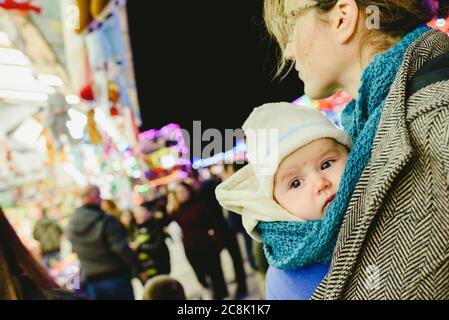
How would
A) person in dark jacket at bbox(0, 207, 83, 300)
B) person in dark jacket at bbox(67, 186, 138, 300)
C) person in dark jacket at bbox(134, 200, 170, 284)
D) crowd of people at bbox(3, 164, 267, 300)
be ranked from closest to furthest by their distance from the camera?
person in dark jacket at bbox(0, 207, 83, 300), crowd of people at bbox(3, 164, 267, 300), person in dark jacket at bbox(67, 186, 138, 300), person in dark jacket at bbox(134, 200, 170, 284)

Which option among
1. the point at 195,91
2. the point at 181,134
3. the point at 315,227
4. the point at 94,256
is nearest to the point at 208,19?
the point at 195,91

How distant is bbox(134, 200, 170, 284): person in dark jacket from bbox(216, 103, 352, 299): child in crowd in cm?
241

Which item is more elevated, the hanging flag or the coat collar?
the hanging flag

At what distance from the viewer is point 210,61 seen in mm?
1955

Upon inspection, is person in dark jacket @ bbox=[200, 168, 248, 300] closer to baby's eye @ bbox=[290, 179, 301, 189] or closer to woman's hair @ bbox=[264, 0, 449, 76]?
baby's eye @ bbox=[290, 179, 301, 189]

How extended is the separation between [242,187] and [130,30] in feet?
7.51

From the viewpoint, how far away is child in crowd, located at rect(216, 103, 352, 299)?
91cm

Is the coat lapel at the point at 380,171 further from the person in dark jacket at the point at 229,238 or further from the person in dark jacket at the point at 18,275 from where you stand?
the person in dark jacket at the point at 229,238

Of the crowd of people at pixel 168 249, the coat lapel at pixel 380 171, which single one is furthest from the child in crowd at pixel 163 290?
the coat lapel at pixel 380 171

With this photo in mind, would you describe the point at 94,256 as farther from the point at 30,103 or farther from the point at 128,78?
the point at 128,78

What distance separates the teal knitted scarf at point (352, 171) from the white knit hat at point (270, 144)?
0.07 m

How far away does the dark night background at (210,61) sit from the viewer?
165 cm

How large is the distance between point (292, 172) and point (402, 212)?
0.35 meters

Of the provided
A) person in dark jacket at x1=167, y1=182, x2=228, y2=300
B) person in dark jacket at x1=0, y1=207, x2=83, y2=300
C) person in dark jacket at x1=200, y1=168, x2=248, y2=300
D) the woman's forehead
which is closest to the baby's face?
the woman's forehead
